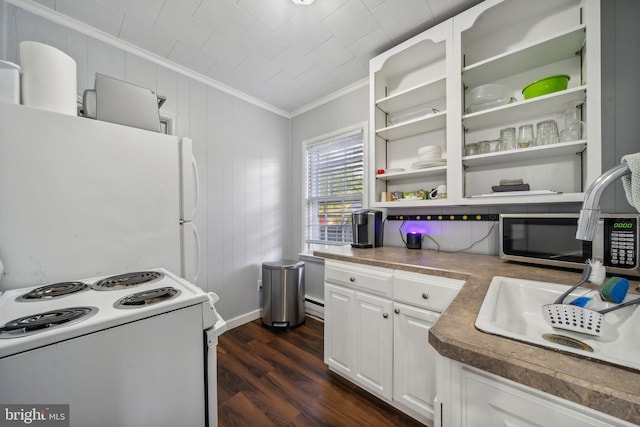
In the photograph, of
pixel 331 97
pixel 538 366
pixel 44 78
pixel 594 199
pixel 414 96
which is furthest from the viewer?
pixel 331 97

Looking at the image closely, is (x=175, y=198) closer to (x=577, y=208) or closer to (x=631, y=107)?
(x=577, y=208)

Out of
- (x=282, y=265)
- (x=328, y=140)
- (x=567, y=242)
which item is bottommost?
(x=282, y=265)

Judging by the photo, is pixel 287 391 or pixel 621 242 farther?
pixel 287 391

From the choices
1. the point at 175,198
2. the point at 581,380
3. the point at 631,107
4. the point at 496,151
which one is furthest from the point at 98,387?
the point at 631,107

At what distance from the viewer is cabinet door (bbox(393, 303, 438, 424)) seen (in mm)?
1262

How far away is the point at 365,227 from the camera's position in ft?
6.50

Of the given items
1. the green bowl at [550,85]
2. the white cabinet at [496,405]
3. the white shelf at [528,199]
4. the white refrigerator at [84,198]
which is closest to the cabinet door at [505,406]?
the white cabinet at [496,405]

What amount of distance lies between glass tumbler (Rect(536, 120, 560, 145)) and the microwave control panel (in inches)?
22.1

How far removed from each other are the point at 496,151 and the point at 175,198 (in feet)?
6.83

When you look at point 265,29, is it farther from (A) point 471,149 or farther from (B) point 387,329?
(B) point 387,329

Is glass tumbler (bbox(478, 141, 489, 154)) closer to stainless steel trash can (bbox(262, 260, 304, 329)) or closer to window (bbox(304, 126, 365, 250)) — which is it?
window (bbox(304, 126, 365, 250))

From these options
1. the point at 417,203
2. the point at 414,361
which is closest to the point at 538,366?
the point at 414,361

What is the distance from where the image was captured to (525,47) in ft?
4.43

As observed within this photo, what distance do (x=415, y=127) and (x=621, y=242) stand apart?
134 centimetres
